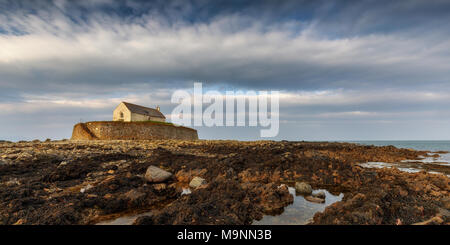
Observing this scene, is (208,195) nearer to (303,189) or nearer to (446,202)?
(303,189)

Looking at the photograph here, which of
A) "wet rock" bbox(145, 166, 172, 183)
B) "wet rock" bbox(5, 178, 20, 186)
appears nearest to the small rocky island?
"wet rock" bbox(5, 178, 20, 186)

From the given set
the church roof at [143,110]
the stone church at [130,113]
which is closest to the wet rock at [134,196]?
the stone church at [130,113]

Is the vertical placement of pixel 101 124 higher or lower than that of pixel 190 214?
higher

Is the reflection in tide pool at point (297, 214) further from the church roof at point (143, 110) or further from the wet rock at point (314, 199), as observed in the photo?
the church roof at point (143, 110)

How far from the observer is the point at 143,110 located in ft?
157

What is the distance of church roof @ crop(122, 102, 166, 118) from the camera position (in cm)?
4427

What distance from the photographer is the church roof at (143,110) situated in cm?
4427

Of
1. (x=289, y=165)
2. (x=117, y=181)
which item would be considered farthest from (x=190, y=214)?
(x=289, y=165)

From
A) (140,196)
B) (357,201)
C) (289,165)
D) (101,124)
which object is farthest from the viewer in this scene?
(101,124)

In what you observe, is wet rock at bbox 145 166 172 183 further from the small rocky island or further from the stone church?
the stone church

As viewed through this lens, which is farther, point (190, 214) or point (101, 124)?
point (101, 124)

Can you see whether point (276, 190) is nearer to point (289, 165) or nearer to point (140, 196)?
point (140, 196)

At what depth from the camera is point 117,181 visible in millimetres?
9617
